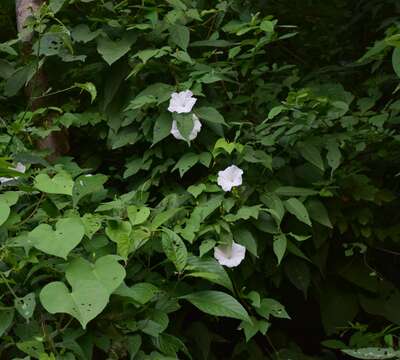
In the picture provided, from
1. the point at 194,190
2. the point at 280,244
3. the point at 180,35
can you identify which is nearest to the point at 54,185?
the point at 194,190

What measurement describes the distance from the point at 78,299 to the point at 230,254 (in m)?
0.56

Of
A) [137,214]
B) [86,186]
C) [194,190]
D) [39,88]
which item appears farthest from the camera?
[39,88]

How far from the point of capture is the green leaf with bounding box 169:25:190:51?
5.98ft

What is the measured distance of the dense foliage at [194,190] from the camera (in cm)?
131

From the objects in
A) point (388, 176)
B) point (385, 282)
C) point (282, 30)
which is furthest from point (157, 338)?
point (282, 30)

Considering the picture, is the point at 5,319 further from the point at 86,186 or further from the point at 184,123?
the point at 184,123

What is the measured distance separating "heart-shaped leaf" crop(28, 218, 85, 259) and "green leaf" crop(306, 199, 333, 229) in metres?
0.76

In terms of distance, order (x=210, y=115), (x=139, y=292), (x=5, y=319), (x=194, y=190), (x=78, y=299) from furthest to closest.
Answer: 1. (x=210, y=115)
2. (x=194, y=190)
3. (x=139, y=292)
4. (x=5, y=319)
5. (x=78, y=299)

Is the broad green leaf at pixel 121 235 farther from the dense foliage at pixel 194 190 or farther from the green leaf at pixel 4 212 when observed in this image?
the green leaf at pixel 4 212

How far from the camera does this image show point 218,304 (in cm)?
135

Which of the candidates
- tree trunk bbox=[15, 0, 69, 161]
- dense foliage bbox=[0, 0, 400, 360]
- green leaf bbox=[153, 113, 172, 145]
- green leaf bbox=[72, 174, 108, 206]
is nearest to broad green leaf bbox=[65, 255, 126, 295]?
dense foliage bbox=[0, 0, 400, 360]

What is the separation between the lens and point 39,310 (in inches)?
50.3

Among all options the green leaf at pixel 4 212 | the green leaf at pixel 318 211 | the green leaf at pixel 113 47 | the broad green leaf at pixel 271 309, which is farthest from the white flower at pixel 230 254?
the green leaf at pixel 113 47

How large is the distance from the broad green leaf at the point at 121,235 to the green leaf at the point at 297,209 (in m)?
0.50
